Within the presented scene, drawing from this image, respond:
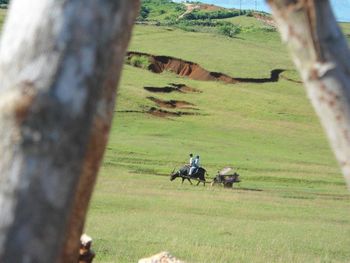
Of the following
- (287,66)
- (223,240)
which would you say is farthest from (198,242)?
(287,66)

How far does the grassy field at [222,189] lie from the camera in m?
17.1

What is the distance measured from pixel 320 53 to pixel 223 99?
64438 millimetres

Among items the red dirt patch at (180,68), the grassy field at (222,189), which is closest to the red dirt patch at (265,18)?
the grassy field at (222,189)

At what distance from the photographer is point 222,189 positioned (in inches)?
1256

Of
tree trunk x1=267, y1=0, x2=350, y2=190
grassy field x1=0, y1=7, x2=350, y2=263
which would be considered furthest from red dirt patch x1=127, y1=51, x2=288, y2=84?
tree trunk x1=267, y1=0, x2=350, y2=190

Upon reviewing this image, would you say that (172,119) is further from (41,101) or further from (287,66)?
(41,101)

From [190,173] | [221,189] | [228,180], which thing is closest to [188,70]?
[190,173]

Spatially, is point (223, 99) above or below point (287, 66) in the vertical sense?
below

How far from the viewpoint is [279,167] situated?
40375 mm

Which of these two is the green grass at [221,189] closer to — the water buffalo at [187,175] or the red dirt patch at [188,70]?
Answer: the water buffalo at [187,175]

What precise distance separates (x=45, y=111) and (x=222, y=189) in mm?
28794

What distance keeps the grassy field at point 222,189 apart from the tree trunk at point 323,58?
30.3 feet

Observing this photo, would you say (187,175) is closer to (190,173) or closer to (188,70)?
(190,173)

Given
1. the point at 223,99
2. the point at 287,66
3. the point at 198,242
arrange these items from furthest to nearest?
the point at 287,66 < the point at 223,99 < the point at 198,242
